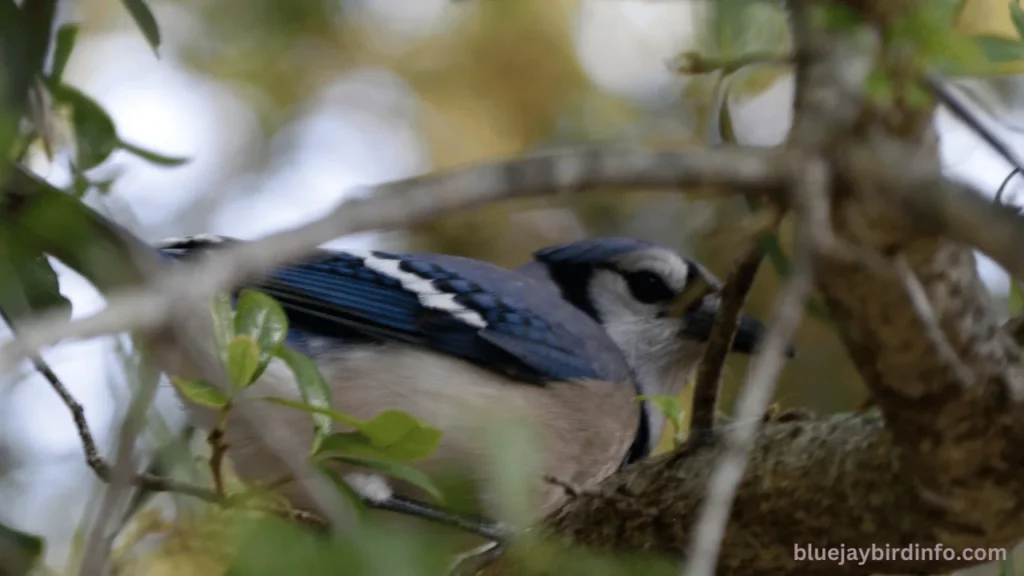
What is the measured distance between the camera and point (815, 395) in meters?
1.93

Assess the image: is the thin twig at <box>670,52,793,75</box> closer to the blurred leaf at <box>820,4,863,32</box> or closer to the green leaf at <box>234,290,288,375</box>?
the blurred leaf at <box>820,4,863,32</box>

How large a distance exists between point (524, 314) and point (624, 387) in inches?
5.7

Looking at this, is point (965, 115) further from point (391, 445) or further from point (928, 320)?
point (391, 445)

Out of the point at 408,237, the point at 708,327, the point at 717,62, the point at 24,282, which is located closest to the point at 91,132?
the point at 24,282

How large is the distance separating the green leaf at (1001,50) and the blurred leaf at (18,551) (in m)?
0.60

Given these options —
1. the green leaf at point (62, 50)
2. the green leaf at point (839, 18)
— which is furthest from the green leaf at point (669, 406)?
the green leaf at point (62, 50)

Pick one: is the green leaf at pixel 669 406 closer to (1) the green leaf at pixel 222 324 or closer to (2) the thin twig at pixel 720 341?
(2) the thin twig at pixel 720 341

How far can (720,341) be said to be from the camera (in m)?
0.82

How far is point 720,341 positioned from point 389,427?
0.30 m

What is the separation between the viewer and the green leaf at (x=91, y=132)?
781mm

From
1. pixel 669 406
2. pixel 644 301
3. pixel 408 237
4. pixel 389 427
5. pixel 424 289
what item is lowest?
pixel 389 427

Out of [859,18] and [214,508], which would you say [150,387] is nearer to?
[214,508]

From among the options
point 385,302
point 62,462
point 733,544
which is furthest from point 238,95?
point 733,544

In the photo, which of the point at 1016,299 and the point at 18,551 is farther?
the point at 1016,299
